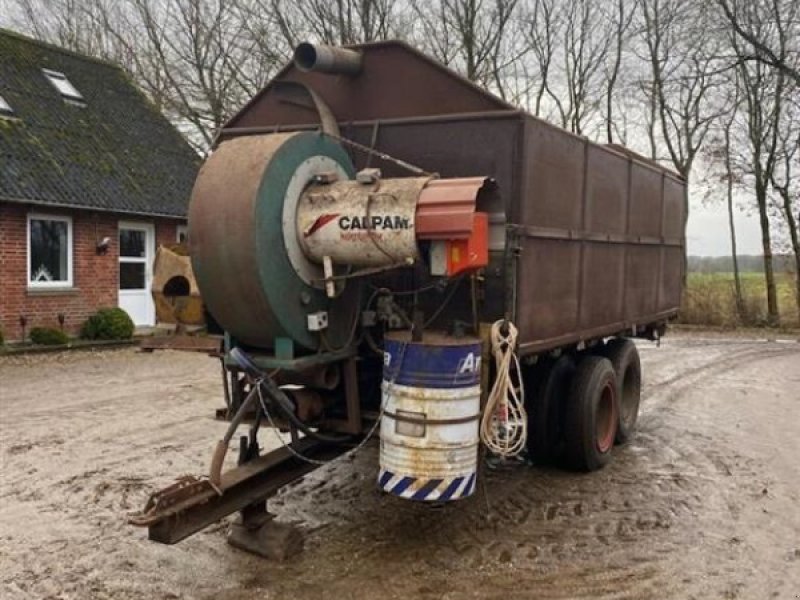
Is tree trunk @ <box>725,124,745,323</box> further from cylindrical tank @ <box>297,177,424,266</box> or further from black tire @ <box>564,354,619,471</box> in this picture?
cylindrical tank @ <box>297,177,424,266</box>

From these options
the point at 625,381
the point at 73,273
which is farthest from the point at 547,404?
the point at 73,273

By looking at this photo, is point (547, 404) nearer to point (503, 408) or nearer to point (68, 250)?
point (503, 408)

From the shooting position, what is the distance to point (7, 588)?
4.54m

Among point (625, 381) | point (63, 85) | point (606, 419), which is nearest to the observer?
point (606, 419)

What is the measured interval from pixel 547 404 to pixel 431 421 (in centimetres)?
227

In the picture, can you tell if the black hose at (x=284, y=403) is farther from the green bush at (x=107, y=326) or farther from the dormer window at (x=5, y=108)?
the dormer window at (x=5, y=108)

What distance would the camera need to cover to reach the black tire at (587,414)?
664cm

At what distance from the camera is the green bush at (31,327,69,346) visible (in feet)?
47.0

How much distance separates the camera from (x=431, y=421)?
4.56m

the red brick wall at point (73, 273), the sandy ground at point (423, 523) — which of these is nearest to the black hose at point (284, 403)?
the sandy ground at point (423, 523)

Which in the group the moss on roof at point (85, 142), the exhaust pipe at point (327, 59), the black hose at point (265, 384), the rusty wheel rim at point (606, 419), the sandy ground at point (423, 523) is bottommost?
the sandy ground at point (423, 523)

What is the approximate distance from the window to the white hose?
1192cm

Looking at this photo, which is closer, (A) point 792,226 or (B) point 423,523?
(B) point 423,523

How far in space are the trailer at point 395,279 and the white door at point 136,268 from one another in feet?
36.6
